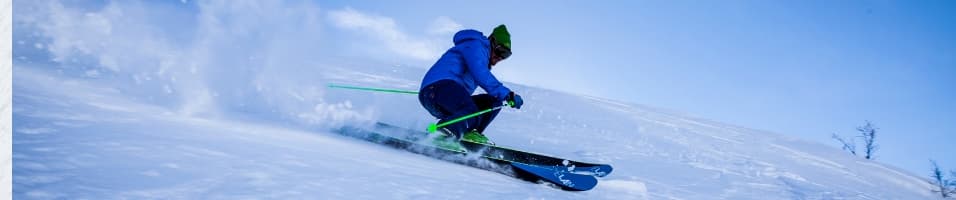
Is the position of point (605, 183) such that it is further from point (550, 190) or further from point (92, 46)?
point (92, 46)

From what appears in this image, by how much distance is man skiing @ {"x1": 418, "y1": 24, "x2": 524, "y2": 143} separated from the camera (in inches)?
149

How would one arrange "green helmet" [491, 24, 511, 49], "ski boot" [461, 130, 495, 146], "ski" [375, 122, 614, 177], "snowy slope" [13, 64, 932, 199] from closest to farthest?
"snowy slope" [13, 64, 932, 199], "ski" [375, 122, 614, 177], "ski boot" [461, 130, 495, 146], "green helmet" [491, 24, 511, 49]

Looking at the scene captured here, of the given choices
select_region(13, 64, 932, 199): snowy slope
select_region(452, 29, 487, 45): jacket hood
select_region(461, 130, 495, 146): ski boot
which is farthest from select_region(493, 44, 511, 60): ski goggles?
select_region(13, 64, 932, 199): snowy slope

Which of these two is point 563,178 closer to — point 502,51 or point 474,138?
point 474,138

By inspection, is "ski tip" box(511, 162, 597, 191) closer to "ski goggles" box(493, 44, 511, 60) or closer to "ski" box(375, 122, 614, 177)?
"ski" box(375, 122, 614, 177)

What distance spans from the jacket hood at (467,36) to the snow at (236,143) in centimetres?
129

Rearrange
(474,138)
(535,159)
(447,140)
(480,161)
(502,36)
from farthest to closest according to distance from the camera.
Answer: (502,36) → (474,138) → (447,140) → (535,159) → (480,161)

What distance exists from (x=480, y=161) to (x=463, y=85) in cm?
87

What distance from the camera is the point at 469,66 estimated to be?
383 centimetres

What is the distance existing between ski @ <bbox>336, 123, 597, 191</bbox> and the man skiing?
11.9 inches

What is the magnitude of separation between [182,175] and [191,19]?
4.10 metres

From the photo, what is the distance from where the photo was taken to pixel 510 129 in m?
6.92

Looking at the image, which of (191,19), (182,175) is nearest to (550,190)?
(182,175)

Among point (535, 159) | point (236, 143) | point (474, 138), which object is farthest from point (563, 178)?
point (236, 143)
